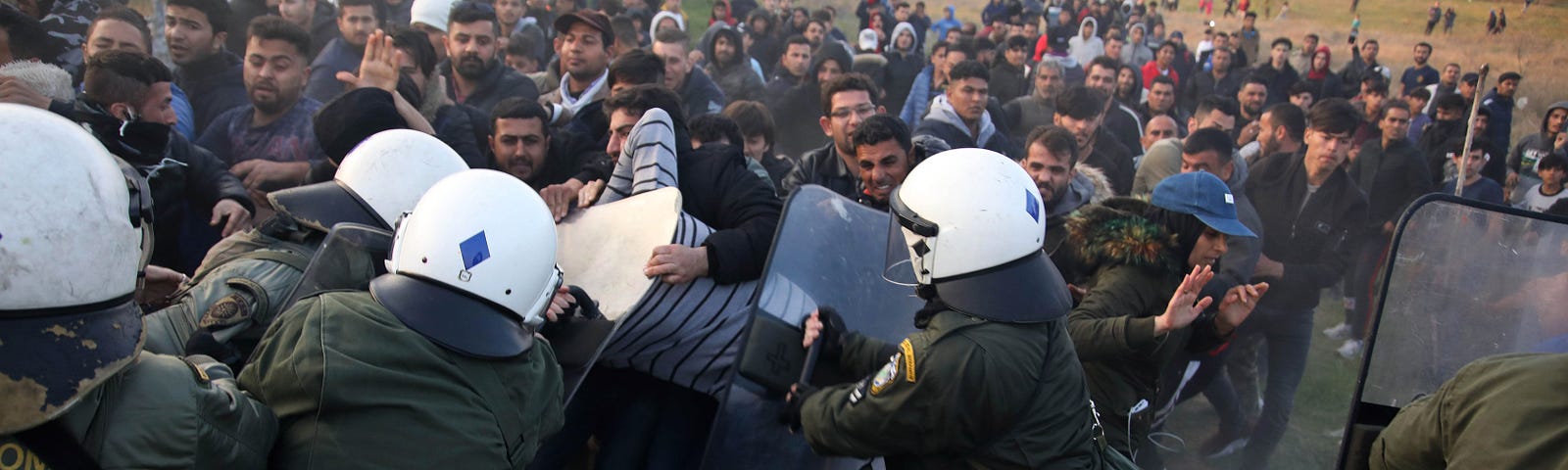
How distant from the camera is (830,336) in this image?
7.47ft

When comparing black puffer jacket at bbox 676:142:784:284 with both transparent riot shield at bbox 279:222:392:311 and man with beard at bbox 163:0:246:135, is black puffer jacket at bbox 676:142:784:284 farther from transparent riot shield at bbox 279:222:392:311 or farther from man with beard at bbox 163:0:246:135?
man with beard at bbox 163:0:246:135

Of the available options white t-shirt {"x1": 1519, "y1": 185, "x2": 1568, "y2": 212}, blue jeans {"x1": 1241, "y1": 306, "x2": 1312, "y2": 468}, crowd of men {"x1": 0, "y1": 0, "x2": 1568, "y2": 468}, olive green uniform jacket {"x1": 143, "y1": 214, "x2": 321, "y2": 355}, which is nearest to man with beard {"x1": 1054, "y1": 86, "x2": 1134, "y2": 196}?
crowd of men {"x1": 0, "y1": 0, "x2": 1568, "y2": 468}

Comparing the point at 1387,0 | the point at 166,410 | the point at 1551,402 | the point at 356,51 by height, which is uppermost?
the point at 166,410

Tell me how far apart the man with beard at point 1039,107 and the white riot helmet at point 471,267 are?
19.4 feet

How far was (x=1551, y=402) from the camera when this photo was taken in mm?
1683

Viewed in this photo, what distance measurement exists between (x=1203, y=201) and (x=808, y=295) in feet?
4.64

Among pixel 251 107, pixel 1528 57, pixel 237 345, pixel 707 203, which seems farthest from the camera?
pixel 1528 57

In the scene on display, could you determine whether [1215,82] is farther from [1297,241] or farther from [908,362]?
[908,362]

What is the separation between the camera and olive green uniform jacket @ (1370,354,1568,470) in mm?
1671

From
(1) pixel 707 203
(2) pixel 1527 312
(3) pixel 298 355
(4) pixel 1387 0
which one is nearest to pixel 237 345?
(3) pixel 298 355

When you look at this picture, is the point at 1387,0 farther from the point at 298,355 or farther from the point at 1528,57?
the point at 298,355

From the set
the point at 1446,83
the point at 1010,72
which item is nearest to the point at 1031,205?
the point at 1010,72

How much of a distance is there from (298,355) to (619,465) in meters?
1.18

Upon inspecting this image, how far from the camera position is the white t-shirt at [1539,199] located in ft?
21.5
